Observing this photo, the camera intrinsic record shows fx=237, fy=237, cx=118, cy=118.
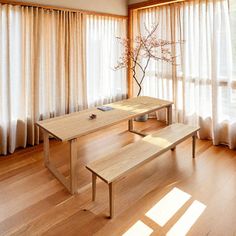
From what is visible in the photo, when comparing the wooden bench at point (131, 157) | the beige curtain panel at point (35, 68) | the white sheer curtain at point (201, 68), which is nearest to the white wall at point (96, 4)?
the beige curtain panel at point (35, 68)

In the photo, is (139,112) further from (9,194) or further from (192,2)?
(192,2)

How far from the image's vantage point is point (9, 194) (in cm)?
239

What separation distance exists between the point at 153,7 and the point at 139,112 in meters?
2.32

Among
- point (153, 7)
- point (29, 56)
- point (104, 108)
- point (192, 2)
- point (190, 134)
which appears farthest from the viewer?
point (153, 7)

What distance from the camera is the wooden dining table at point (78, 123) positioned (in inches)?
91.4

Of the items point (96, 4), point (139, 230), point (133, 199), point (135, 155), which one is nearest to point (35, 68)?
point (96, 4)

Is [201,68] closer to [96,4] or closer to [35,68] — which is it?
[96,4]

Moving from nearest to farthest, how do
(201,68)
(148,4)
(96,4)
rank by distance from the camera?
(201,68)
(96,4)
(148,4)

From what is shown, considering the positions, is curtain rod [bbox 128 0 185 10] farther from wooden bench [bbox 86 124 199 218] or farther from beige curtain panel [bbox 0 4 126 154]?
wooden bench [bbox 86 124 199 218]

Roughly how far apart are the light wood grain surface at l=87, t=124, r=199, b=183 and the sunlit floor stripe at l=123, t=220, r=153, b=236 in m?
0.41

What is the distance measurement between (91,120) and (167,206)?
119 cm

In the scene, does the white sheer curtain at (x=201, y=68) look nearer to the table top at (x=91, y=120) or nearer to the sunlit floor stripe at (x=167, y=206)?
the table top at (x=91, y=120)

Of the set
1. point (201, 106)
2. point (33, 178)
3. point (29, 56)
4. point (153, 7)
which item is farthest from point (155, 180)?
point (153, 7)

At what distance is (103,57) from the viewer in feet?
14.3
